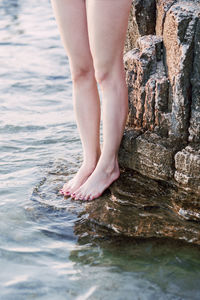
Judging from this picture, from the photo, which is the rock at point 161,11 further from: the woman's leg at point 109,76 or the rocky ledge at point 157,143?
the woman's leg at point 109,76

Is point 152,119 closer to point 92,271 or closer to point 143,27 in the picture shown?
point 143,27

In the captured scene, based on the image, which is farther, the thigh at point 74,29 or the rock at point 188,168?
the thigh at point 74,29

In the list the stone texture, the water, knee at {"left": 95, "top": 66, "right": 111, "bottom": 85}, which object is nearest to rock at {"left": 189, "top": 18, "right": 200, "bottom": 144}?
the stone texture

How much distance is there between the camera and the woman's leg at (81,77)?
3.18 metres

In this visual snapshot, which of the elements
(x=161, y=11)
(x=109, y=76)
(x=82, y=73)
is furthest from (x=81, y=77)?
(x=161, y=11)

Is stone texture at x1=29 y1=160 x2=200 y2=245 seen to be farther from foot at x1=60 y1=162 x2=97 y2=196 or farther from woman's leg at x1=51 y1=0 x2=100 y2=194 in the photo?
woman's leg at x1=51 y1=0 x2=100 y2=194

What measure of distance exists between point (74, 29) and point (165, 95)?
75cm

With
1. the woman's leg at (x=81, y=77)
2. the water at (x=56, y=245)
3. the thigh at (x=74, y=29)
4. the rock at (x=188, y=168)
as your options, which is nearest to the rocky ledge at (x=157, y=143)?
the rock at (x=188, y=168)

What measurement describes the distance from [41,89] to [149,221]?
3.96 metres

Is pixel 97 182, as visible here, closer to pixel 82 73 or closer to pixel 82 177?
pixel 82 177

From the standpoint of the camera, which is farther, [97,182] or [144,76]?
[97,182]

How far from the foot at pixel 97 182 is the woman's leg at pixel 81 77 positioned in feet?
0.35

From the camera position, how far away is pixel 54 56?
27.5 ft

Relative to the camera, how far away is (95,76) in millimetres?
3266
